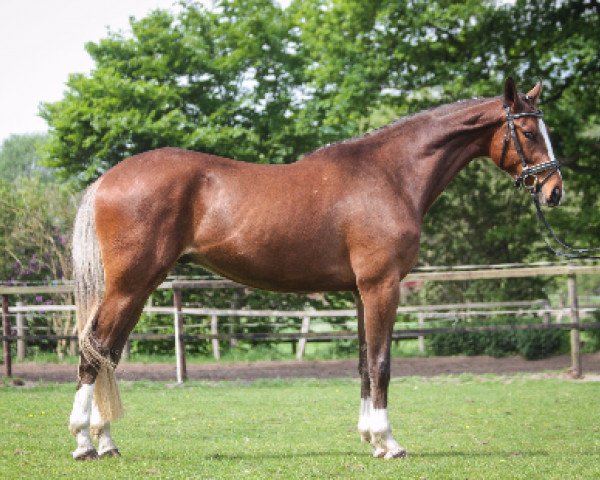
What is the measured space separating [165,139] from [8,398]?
387 inches

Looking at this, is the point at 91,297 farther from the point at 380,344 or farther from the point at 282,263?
the point at 380,344

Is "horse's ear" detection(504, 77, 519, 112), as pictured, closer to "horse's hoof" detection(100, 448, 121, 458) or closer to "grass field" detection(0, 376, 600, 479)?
"grass field" detection(0, 376, 600, 479)

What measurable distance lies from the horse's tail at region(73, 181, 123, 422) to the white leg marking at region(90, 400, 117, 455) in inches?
1.5

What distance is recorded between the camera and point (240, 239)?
215 inches

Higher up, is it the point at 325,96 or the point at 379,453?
the point at 325,96

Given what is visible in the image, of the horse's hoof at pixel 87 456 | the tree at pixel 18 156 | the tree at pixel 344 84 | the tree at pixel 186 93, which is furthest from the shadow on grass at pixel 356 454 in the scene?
the tree at pixel 18 156

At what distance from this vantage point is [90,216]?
18.1ft

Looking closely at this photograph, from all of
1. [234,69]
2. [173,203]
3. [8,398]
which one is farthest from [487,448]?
[234,69]

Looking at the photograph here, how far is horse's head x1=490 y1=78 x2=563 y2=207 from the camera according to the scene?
5777mm

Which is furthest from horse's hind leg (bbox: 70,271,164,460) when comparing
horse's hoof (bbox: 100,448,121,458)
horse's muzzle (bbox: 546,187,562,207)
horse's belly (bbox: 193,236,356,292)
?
horse's muzzle (bbox: 546,187,562,207)

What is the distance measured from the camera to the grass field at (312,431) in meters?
4.89

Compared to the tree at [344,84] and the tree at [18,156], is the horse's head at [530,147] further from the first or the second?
the tree at [18,156]

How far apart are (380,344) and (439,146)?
1618mm

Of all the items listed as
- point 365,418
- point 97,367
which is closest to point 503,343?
point 365,418
